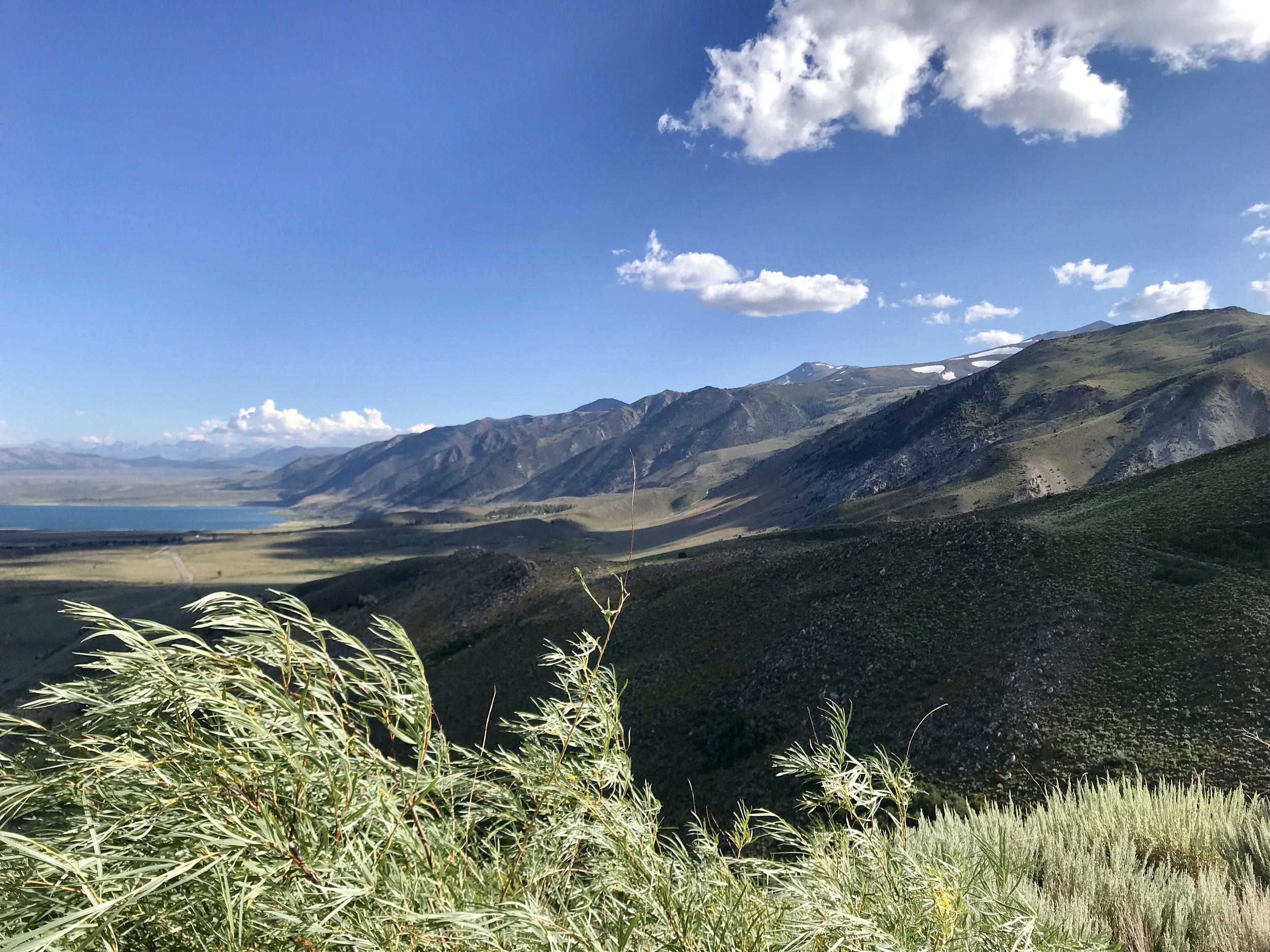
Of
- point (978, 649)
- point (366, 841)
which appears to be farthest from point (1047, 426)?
point (366, 841)

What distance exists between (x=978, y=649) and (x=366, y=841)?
63.5 feet

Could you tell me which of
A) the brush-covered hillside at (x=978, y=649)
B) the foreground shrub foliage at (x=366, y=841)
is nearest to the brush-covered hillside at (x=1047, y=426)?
the brush-covered hillside at (x=978, y=649)

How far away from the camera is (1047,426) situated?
75438mm

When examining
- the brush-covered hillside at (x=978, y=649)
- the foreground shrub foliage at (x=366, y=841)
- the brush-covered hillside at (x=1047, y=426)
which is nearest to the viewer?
the foreground shrub foliage at (x=366, y=841)

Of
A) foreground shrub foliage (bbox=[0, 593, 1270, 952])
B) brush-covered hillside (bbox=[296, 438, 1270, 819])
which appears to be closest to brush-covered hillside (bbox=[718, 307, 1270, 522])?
brush-covered hillside (bbox=[296, 438, 1270, 819])

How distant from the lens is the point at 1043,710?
1494cm

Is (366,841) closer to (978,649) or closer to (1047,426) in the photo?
(978,649)

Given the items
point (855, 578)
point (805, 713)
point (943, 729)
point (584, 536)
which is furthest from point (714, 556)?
point (584, 536)

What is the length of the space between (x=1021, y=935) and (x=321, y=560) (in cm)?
11690

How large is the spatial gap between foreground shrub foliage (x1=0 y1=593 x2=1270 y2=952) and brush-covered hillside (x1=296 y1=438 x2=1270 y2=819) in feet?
41.2

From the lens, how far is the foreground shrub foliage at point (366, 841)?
193cm

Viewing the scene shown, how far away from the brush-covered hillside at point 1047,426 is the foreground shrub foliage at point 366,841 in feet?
165

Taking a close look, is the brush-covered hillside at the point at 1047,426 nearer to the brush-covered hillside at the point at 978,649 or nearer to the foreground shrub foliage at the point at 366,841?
the brush-covered hillside at the point at 978,649

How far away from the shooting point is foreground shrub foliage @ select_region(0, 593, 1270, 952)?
1.93 meters
